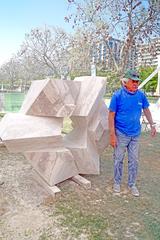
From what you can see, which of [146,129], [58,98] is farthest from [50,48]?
[58,98]

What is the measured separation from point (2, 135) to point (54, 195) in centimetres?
94

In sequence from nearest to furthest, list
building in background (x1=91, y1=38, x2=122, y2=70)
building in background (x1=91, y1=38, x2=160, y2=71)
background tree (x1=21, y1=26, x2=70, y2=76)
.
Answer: building in background (x1=91, y1=38, x2=160, y2=71) → building in background (x1=91, y1=38, x2=122, y2=70) → background tree (x1=21, y1=26, x2=70, y2=76)

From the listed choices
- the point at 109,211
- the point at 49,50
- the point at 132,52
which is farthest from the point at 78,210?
the point at 49,50

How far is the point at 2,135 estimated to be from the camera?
3.29 meters

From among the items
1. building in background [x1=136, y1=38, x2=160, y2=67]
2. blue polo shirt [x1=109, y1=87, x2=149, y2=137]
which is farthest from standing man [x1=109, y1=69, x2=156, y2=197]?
building in background [x1=136, y1=38, x2=160, y2=67]

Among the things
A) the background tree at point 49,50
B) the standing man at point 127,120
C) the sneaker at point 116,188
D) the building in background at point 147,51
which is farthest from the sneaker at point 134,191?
the background tree at point 49,50

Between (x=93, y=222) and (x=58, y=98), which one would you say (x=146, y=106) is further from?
(x=93, y=222)

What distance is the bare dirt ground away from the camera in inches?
105

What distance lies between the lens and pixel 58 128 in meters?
3.65

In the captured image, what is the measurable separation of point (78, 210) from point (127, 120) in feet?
4.00

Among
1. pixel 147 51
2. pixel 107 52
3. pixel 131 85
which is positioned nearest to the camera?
pixel 131 85

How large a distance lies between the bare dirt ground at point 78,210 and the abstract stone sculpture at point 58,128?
29cm

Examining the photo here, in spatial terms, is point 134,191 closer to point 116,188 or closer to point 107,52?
point 116,188

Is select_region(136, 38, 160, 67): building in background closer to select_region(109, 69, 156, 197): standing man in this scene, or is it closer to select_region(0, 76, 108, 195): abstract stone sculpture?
select_region(0, 76, 108, 195): abstract stone sculpture
